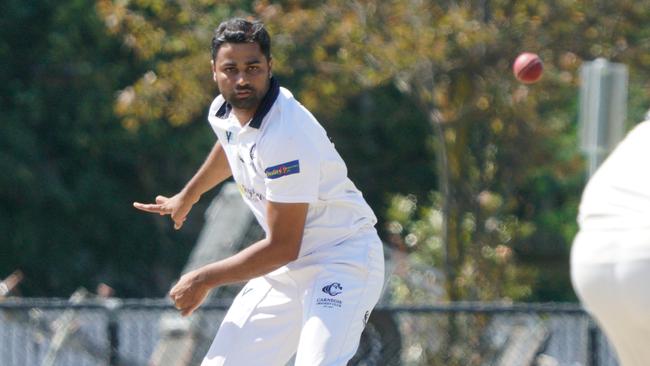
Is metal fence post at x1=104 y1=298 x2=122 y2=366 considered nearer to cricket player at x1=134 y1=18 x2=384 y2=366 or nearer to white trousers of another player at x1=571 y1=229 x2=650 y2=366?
cricket player at x1=134 y1=18 x2=384 y2=366

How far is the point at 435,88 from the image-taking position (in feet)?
39.8

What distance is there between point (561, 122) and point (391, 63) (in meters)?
3.15

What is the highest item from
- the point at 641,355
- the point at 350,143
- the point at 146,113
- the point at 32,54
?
the point at 641,355

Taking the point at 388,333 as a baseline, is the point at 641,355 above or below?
above

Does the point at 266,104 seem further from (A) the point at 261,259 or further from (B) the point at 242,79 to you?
(A) the point at 261,259

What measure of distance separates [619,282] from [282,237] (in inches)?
71.3

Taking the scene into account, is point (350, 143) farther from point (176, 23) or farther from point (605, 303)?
point (605, 303)

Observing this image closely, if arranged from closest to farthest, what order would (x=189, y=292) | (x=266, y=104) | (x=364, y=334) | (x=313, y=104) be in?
(x=189, y=292) < (x=266, y=104) < (x=364, y=334) < (x=313, y=104)

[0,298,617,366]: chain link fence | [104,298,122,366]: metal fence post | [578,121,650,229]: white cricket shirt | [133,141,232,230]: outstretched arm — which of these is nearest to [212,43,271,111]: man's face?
[133,141,232,230]: outstretched arm

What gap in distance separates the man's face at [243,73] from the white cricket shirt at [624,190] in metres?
1.75

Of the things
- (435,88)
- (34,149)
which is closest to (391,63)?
(435,88)

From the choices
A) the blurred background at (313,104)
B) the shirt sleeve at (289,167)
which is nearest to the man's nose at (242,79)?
the shirt sleeve at (289,167)

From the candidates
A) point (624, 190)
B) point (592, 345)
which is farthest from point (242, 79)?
point (592, 345)

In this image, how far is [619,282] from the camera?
3.61 m
